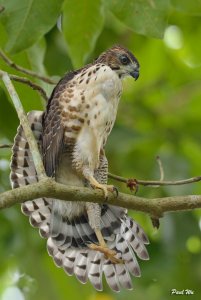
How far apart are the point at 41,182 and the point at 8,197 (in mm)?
178

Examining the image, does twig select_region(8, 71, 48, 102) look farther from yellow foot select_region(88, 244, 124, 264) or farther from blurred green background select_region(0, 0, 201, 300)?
yellow foot select_region(88, 244, 124, 264)

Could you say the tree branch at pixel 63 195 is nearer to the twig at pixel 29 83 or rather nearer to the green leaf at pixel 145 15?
the twig at pixel 29 83

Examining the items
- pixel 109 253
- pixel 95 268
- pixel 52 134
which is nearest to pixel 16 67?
pixel 52 134

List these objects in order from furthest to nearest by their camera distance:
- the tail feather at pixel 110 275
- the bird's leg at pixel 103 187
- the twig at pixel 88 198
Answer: the tail feather at pixel 110 275
the bird's leg at pixel 103 187
the twig at pixel 88 198

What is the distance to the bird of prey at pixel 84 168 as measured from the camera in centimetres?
431

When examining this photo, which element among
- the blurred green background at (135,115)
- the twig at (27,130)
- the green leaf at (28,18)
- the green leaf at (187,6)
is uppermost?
the green leaf at (28,18)

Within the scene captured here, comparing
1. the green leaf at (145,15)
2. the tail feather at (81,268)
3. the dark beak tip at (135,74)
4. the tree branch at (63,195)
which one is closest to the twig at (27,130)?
the tree branch at (63,195)

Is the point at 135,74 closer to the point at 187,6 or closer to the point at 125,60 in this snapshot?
the point at 125,60

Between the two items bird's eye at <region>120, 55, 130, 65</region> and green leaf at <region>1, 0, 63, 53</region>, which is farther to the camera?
bird's eye at <region>120, 55, 130, 65</region>

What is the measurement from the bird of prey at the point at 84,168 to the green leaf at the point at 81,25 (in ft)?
0.40

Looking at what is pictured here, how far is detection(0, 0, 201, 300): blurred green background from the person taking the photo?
4074mm

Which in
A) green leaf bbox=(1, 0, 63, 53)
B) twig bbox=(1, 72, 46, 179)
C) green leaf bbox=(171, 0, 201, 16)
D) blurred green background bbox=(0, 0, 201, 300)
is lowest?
blurred green background bbox=(0, 0, 201, 300)

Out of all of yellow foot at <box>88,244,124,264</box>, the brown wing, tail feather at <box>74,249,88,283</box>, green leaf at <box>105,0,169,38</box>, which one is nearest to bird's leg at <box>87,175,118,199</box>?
the brown wing

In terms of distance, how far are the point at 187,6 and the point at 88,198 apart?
1345mm
